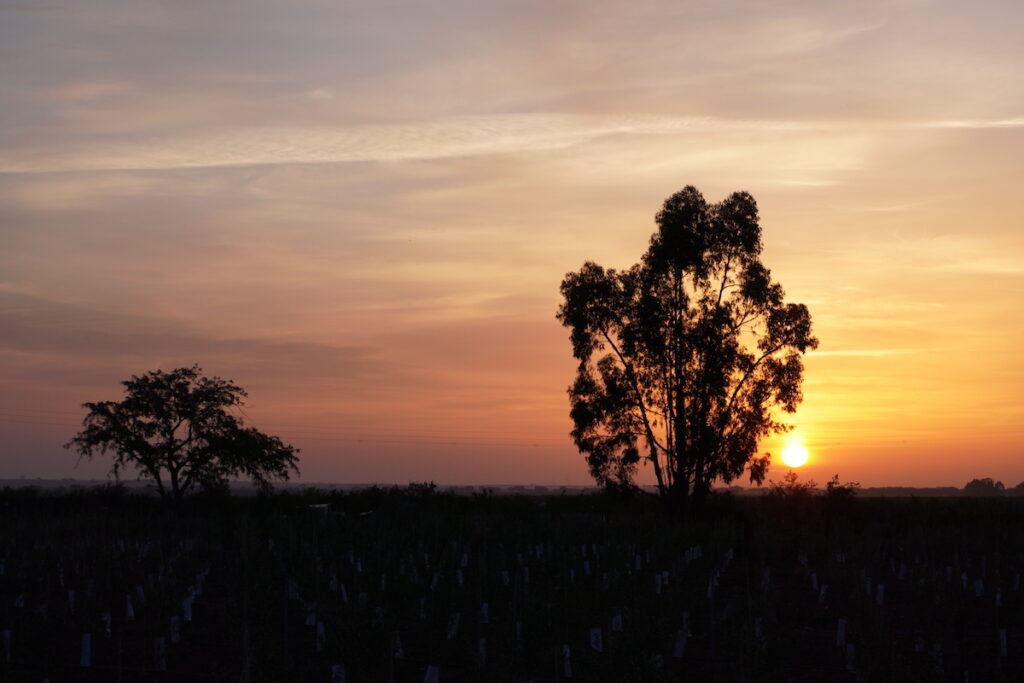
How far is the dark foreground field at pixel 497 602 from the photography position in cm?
1756

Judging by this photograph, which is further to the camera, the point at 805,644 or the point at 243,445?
the point at 243,445

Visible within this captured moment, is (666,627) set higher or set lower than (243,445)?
lower

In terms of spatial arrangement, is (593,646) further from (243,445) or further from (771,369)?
(243,445)

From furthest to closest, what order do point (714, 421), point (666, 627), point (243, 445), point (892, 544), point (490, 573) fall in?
point (243, 445) < point (714, 421) < point (892, 544) < point (490, 573) < point (666, 627)

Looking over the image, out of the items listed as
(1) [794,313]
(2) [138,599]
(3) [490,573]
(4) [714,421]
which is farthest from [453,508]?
(2) [138,599]

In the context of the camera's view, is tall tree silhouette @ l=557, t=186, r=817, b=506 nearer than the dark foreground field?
No

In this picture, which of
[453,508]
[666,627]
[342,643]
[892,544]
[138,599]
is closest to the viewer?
[342,643]

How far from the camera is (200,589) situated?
24.4 meters

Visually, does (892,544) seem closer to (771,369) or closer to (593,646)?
(771,369)

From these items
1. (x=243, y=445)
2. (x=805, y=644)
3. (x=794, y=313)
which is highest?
(x=794, y=313)

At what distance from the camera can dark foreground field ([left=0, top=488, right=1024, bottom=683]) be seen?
1756 centimetres

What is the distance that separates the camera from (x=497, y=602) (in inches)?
906

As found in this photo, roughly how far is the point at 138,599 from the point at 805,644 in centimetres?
1293

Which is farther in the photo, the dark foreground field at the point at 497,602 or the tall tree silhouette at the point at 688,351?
the tall tree silhouette at the point at 688,351
